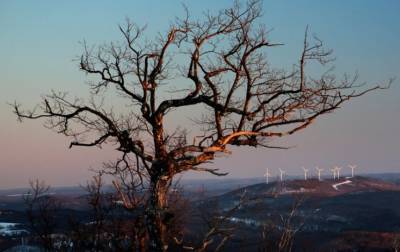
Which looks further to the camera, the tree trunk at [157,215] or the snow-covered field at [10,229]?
the snow-covered field at [10,229]

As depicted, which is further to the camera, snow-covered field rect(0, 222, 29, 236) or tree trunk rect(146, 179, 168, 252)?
snow-covered field rect(0, 222, 29, 236)

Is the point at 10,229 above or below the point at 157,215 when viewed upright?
below

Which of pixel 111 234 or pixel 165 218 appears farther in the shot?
pixel 111 234

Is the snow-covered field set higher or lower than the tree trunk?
lower

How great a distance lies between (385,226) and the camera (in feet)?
489

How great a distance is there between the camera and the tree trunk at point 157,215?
31.0ft

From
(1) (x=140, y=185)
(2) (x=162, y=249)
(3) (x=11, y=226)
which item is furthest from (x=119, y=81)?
(3) (x=11, y=226)

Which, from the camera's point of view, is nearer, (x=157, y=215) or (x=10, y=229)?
(x=157, y=215)

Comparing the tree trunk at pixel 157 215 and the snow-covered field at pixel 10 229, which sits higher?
the tree trunk at pixel 157 215

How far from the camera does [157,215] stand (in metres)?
9.46

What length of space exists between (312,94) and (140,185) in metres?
3.49

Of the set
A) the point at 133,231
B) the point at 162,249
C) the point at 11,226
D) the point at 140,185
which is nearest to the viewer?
the point at 162,249

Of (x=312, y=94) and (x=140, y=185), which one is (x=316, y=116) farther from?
(x=140, y=185)

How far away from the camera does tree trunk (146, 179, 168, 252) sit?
9.45 meters
